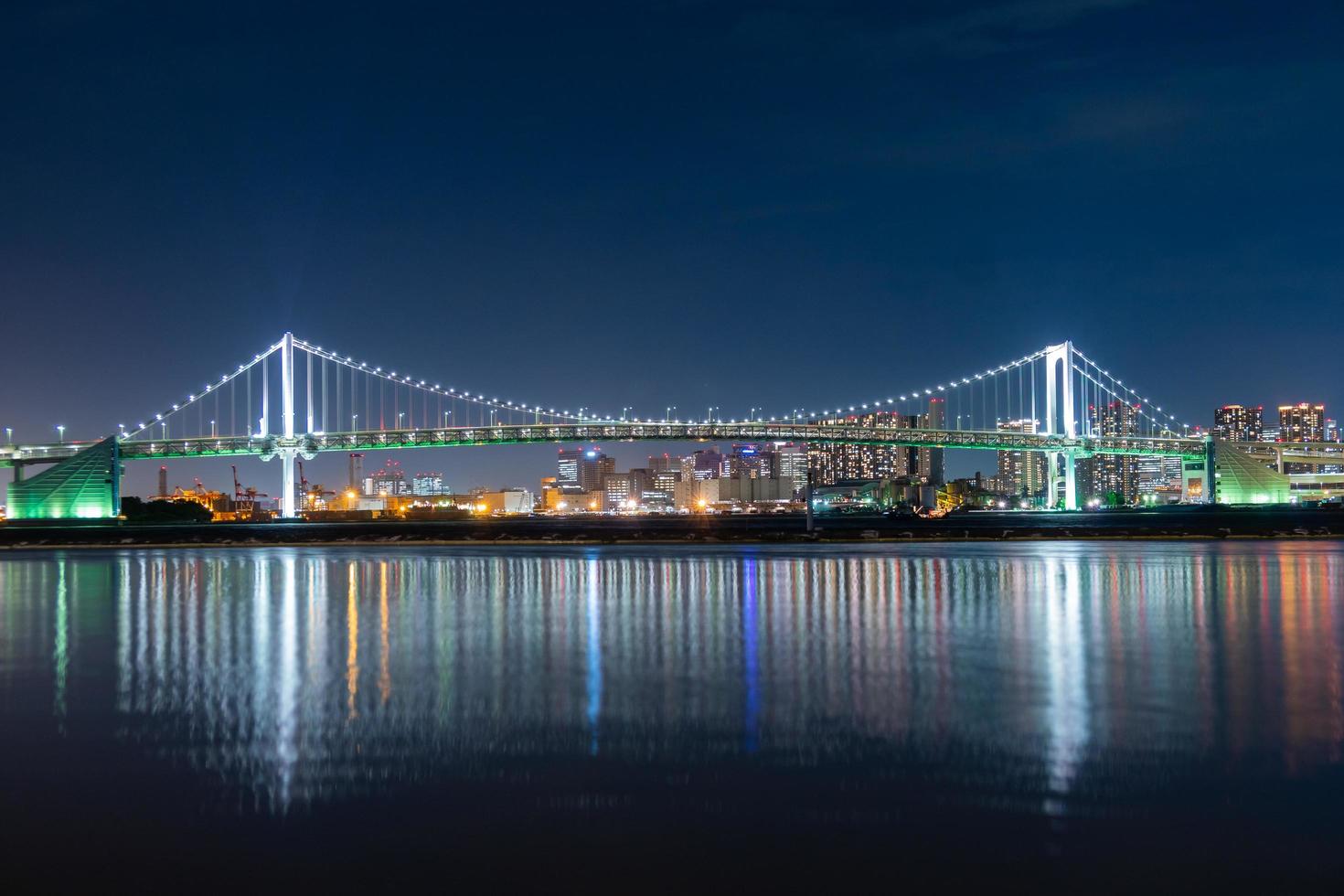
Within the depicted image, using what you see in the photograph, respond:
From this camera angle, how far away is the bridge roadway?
80.8 meters

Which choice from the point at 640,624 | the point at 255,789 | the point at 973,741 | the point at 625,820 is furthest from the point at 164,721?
the point at 640,624

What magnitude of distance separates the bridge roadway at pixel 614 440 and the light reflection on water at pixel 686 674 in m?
63.2

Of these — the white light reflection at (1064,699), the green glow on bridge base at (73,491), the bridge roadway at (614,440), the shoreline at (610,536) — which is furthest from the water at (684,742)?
the bridge roadway at (614,440)

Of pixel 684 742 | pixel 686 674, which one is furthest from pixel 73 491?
pixel 684 742

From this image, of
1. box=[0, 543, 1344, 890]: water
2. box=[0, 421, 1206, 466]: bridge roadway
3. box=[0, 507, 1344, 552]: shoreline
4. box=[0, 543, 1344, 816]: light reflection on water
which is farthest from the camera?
box=[0, 421, 1206, 466]: bridge roadway

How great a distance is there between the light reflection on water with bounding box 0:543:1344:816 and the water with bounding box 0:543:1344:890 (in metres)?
0.05

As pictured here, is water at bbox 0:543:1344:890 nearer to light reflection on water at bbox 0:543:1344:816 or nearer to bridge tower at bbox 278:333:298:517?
light reflection on water at bbox 0:543:1344:816

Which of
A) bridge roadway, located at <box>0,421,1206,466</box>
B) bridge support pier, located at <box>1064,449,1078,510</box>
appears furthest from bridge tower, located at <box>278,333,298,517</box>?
bridge support pier, located at <box>1064,449,1078,510</box>

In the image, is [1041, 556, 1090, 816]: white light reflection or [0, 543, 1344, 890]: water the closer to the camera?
[0, 543, 1344, 890]: water

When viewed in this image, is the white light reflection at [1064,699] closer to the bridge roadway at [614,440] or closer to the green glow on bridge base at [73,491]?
the green glow on bridge base at [73,491]

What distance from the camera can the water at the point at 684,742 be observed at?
4.75 m

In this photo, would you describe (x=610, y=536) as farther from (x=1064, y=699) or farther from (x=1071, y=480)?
(x=1071, y=480)

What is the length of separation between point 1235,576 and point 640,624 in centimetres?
1408

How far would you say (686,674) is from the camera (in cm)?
973
